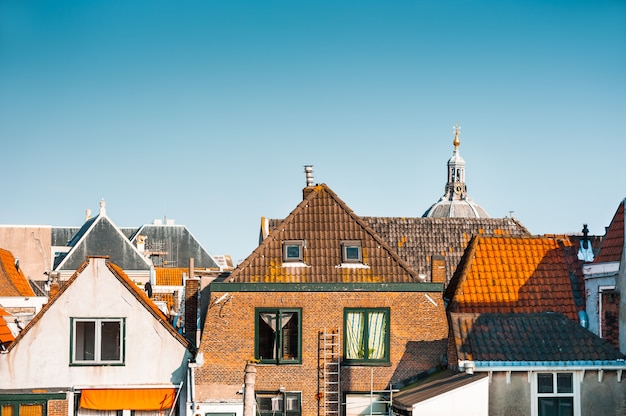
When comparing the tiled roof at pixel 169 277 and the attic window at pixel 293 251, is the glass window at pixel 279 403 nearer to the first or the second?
the attic window at pixel 293 251

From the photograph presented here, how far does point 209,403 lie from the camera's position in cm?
2711

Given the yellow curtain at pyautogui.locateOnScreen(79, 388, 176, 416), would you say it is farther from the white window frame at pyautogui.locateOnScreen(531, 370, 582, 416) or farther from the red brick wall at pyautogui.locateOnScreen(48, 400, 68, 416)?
the white window frame at pyautogui.locateOnScreen(531, 370, 582, 416)

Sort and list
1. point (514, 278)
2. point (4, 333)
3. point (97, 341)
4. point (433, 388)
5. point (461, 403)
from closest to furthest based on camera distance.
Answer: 1. point (461, 403)
2. point (433, 388)
3. point (97, 341)
4. point (514, 278)
5. point (4, 333)

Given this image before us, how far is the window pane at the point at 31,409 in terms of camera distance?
27719 mm

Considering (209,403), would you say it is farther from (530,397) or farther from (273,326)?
(530,397)

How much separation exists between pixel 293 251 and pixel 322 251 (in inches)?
34.6

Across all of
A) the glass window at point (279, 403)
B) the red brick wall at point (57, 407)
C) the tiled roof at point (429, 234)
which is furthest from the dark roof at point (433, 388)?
the tiled roof at point (429, 234)

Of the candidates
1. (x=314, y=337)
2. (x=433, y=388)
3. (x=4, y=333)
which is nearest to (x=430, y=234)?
(x=314, y=337)

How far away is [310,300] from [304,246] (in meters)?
1.90

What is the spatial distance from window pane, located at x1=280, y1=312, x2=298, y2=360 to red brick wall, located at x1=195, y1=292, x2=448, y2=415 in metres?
0.27

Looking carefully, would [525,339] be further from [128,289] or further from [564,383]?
[128,289]

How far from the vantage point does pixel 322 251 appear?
2844cm

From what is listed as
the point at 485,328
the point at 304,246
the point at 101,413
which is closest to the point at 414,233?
the point at 304,246

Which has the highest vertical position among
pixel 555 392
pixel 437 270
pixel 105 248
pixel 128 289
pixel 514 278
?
pixel 105 248
